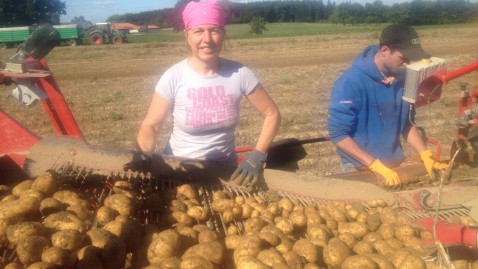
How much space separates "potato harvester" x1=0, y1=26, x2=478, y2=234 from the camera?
10.1ft

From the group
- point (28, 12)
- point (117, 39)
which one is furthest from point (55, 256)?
point (28, 12)

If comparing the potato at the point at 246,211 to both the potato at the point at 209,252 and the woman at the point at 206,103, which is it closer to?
the woman at the point at 206,103

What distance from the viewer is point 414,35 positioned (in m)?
3.70

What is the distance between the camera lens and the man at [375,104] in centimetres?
370

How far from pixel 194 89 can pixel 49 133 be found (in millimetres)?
5948

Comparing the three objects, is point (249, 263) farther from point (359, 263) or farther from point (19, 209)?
point (19, 209)

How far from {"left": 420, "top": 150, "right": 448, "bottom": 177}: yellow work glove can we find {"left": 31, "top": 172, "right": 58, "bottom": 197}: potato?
292cm

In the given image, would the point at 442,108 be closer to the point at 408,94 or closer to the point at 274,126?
the point at 408,94

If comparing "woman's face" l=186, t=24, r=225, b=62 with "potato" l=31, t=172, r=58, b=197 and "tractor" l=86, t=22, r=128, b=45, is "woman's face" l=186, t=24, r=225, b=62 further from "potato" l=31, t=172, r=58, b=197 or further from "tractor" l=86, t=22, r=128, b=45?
"tractor" l=86, t=22, r=128, b=45

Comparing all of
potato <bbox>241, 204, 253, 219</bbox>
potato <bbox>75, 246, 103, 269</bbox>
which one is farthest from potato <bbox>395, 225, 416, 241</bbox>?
potato <bbox>75, 246, 103, 269</bbox>

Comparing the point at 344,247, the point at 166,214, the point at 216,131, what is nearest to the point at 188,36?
the point at 216,131

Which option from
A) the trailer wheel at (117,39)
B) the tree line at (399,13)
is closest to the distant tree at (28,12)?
the tree line at (399,13)

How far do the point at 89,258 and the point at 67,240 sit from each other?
7.5 inches

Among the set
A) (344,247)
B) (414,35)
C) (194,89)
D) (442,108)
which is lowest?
(442,108)
